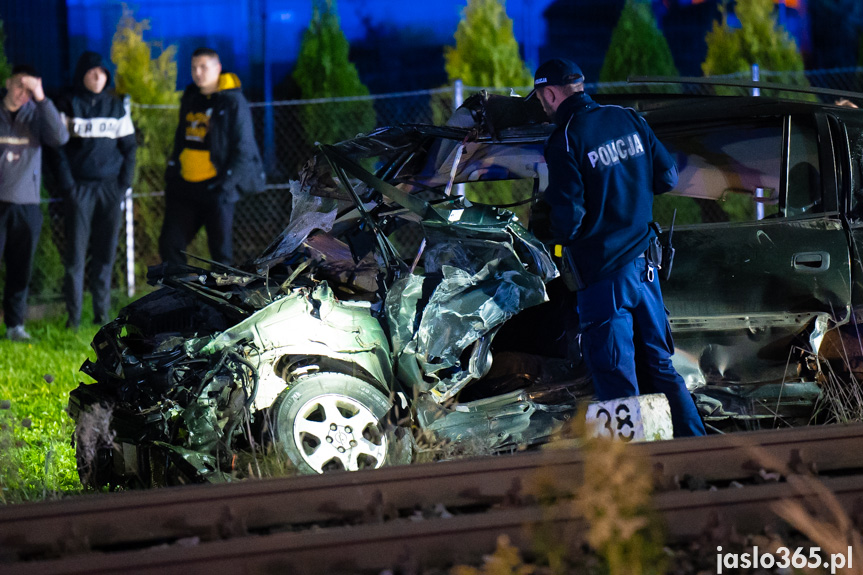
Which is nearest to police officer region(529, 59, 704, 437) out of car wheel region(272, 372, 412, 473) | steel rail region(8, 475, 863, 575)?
car wheel region(272, 372, 412, 473)

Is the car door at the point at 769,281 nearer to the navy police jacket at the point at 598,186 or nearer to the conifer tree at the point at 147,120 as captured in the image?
the navy police jacket at the point at 598,186

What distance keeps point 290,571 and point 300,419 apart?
4.46ft

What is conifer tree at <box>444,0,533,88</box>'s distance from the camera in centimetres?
1273

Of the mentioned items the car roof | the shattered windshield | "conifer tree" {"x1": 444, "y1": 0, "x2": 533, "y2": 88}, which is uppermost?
"conifer tree" {"x1": 444, "y1": 0, "x2": 533, "y2": 88}

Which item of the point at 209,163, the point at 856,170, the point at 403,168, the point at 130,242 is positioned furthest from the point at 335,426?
the point at 130,242

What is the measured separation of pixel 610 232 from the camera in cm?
480

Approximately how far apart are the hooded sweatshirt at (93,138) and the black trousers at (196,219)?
65 centimetres

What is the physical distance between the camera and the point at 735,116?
545 centimetres

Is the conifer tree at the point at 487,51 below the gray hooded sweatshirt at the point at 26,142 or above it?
above

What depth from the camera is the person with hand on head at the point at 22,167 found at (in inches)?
381

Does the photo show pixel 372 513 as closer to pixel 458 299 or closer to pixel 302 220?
pixel 458 299

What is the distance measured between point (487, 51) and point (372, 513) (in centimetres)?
998

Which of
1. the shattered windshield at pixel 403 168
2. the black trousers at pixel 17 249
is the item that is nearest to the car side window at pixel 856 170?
the shattered windshield at pixel 403 168

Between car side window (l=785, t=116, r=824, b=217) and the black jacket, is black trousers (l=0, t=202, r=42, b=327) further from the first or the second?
car side window (l=785, t=116, r=824, b=217)
